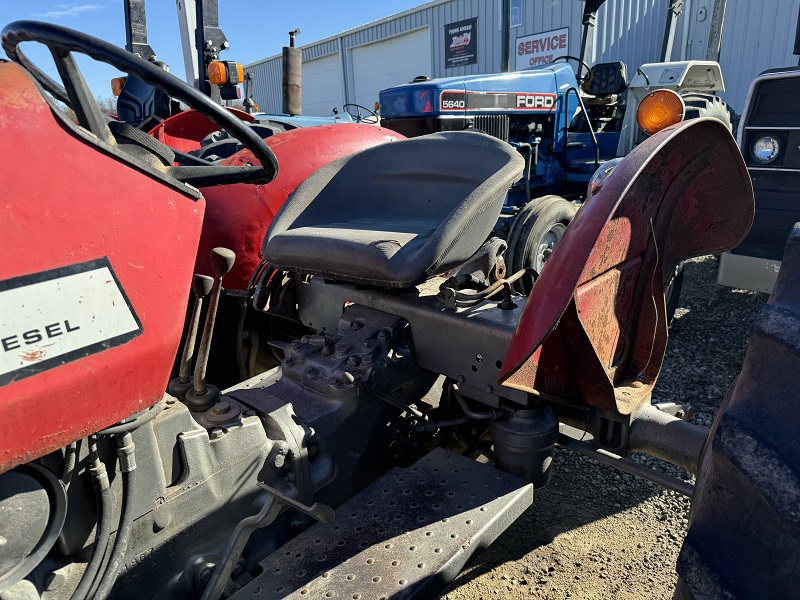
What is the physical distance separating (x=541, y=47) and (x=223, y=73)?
28.6 feet

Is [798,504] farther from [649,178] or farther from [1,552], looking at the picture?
[1,552]

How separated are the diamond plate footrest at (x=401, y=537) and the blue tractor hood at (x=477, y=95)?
2931 millimetres

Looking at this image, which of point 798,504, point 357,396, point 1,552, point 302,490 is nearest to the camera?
point 798,504

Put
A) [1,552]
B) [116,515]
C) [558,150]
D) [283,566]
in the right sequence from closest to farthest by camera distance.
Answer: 1. [1,552]
2. [116,515]
3. [283,566]
4. [558,150]

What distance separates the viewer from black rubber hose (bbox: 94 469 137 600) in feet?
3.47

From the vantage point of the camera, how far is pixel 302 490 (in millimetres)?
1410

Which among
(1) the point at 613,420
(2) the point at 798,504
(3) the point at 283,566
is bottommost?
(3) the point at 283,566

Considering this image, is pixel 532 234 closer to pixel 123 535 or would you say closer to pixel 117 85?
pixel 123 535

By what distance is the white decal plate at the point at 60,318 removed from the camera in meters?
0.81

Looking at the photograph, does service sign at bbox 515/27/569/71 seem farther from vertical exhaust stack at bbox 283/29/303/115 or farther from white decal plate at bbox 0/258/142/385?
white decal plate at bbox 0/258/142/385

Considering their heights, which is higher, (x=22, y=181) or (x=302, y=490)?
(x=22, y=181)

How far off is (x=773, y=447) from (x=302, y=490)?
37.6 inches

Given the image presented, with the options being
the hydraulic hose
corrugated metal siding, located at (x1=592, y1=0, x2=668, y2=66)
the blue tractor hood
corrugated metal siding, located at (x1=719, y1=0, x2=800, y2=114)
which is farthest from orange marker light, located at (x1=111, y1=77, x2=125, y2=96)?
corrugated metal siding, located at (x1=592, y1=0, x2=668, y2=66)

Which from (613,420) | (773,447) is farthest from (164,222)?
(613,420)
